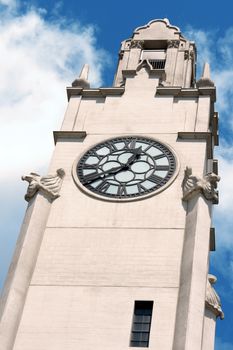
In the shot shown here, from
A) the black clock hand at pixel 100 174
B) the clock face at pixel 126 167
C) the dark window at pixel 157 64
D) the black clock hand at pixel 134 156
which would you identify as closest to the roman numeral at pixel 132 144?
the clock face at pixel 126 167

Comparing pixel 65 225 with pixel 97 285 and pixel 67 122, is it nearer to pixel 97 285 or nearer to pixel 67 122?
pixel 97 285

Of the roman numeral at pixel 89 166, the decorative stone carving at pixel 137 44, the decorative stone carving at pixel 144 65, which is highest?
the decorative stone carving at pixel 137 44

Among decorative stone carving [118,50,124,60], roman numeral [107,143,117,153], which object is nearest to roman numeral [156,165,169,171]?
roman numeral [107,143,117,153]

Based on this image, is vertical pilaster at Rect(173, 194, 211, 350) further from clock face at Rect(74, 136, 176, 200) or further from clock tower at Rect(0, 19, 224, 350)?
clock face at Rect(74, 136, 176, 200)

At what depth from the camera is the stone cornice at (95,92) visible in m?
41.0

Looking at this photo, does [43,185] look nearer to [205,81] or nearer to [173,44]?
[205,81]

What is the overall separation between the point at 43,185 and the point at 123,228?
12.3ft

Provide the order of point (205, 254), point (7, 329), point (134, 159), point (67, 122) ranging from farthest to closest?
point (67, 122)
point (134, 159)
point (205, 254)
point (7, 329)

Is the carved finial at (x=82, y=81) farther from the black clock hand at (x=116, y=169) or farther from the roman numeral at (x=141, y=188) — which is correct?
the roman numeral at (x=141, y=188)

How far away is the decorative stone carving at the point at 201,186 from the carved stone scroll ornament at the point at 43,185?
189 inches

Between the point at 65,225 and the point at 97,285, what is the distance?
3.42 metres

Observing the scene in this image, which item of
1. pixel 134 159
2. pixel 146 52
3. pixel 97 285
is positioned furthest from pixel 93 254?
pixel 146 52

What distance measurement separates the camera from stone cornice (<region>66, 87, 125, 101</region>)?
41.0 meters

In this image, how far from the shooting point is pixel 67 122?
39.7 meters
